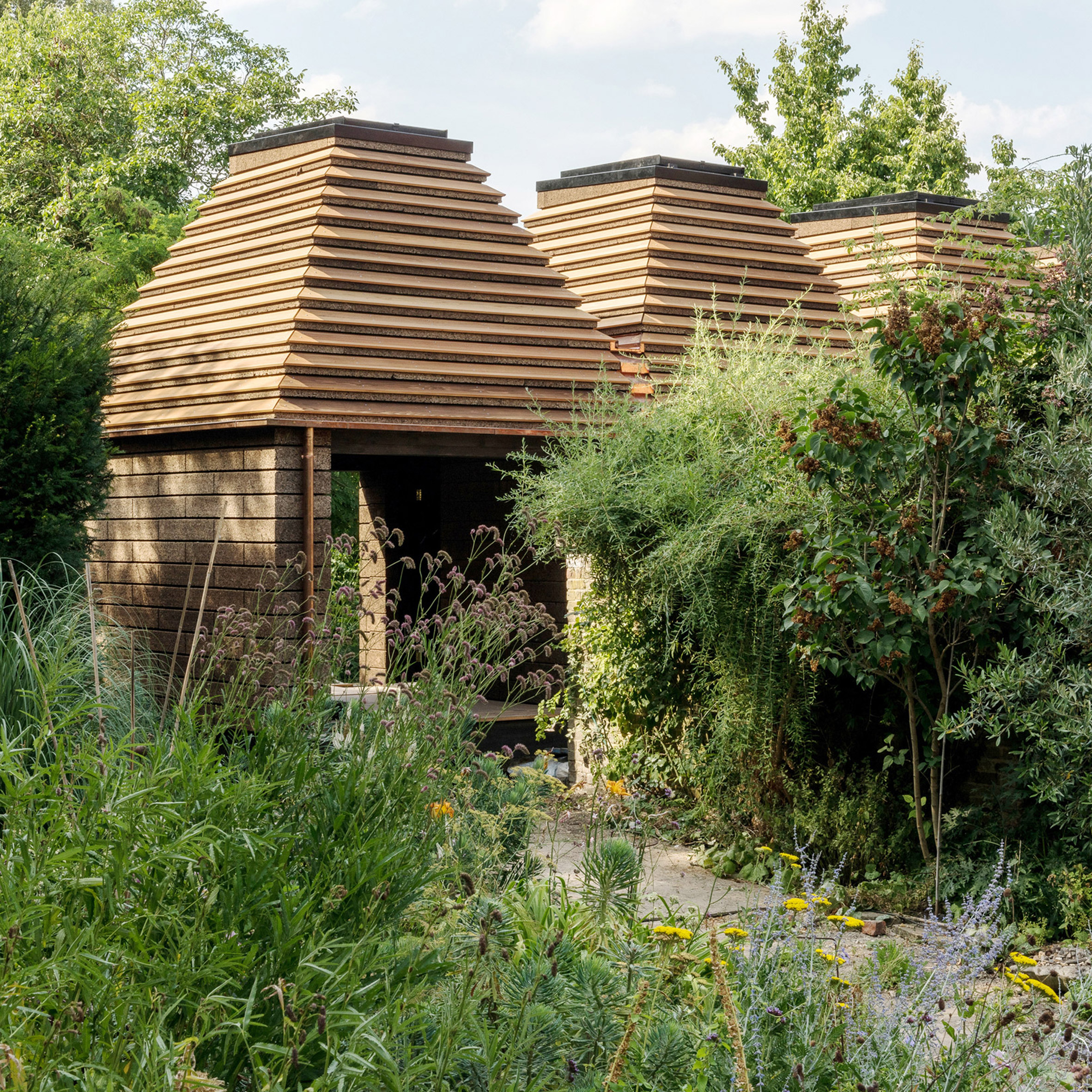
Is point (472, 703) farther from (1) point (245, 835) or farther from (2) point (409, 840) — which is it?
(1) point (245, 835)

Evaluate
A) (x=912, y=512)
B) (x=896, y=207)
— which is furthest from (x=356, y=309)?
(x=896, y=207)

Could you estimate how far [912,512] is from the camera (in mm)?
5938

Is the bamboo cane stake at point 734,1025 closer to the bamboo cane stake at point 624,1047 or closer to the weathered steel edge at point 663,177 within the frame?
the bamboo cane stake at point 624,1047

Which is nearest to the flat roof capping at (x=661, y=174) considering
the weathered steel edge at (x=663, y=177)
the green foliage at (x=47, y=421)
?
the weathered steel edge at (x=663, y=177)

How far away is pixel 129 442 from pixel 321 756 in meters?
8.12

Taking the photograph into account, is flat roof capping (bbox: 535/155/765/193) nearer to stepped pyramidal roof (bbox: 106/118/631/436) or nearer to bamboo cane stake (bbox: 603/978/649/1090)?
stepped pyramidal roof (bbox: 106/118/631/436)

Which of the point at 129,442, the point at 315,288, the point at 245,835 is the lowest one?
the point at 245,835

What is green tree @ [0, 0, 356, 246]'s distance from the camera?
2666 cm

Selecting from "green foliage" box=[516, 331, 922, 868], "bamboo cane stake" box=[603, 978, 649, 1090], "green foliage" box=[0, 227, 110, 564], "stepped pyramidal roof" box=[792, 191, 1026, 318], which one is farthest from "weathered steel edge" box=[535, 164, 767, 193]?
"bamboo cane stake" box=[603, 978, 649, 1090]

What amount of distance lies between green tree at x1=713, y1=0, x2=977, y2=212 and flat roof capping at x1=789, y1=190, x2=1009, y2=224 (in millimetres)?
9736

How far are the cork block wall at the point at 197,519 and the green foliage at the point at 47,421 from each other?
1141 millimetres

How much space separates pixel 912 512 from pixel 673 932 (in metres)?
2.76

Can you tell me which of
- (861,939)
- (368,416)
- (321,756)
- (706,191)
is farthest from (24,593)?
(706,191)

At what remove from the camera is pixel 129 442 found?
11000mm
